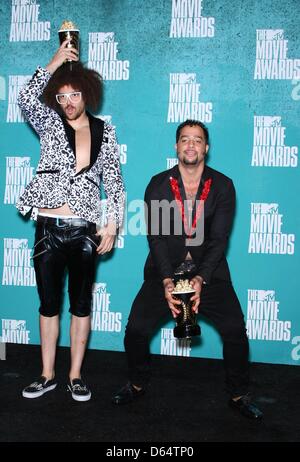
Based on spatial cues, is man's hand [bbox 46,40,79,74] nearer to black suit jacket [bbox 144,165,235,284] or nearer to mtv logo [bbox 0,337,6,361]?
black suit jacket [bbox 144,165,235,284]

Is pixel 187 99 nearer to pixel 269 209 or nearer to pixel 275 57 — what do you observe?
pixel 275 57

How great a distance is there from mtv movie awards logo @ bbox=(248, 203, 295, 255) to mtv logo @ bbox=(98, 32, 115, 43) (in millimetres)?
1586

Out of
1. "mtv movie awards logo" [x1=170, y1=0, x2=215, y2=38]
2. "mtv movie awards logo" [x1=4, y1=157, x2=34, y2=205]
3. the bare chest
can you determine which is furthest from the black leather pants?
"mtv movie awards logo" [x1=170, y1=0, x2=215, y2=38]

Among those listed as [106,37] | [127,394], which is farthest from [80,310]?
[106,37]

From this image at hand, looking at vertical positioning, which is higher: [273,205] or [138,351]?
[273,205]

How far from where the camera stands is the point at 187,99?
3.87 m

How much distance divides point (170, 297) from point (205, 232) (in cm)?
49

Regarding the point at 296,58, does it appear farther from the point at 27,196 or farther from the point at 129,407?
the point at 129,407

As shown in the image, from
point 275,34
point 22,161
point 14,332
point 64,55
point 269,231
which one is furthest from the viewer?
point 14,332

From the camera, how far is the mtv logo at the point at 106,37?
12.9 feet

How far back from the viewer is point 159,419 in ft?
9.53

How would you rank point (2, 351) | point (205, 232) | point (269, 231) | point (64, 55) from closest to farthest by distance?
point (64, 55) → point (205, 232) → point (269, 231) → point (2, 351)
